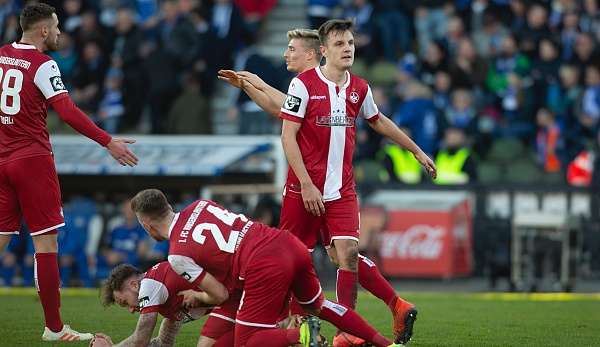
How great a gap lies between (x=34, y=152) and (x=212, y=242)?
2283 mm

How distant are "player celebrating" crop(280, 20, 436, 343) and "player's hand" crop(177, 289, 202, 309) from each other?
1.18 m

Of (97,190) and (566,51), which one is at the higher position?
(566,51)

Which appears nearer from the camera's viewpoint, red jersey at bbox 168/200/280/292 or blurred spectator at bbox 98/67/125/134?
red jersey at bbox 168/200/280/292

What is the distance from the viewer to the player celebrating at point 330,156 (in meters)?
9.43

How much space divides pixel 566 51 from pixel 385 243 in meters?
4.39

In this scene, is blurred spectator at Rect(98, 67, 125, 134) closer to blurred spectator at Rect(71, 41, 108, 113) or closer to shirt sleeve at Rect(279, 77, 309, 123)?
blurred spectator at Rect(71, 41, 108, 113)

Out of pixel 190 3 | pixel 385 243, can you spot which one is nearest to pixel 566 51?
pixel 385 243

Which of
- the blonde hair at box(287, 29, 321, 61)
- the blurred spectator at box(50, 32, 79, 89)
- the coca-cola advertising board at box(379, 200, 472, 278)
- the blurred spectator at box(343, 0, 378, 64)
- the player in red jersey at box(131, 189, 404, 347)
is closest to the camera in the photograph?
the player in red jersey at box(131, 189, 404, 347)

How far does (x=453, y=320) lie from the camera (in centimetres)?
1195

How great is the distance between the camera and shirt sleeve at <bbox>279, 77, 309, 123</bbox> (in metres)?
9.53

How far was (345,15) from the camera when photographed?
21812 mm

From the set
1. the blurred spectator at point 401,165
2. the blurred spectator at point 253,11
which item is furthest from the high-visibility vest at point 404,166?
the blurred spectator at point 253,11

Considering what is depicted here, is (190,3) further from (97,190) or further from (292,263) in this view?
(292,263)

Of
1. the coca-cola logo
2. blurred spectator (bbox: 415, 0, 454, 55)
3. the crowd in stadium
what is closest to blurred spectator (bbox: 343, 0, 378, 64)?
the crowd in stadium
